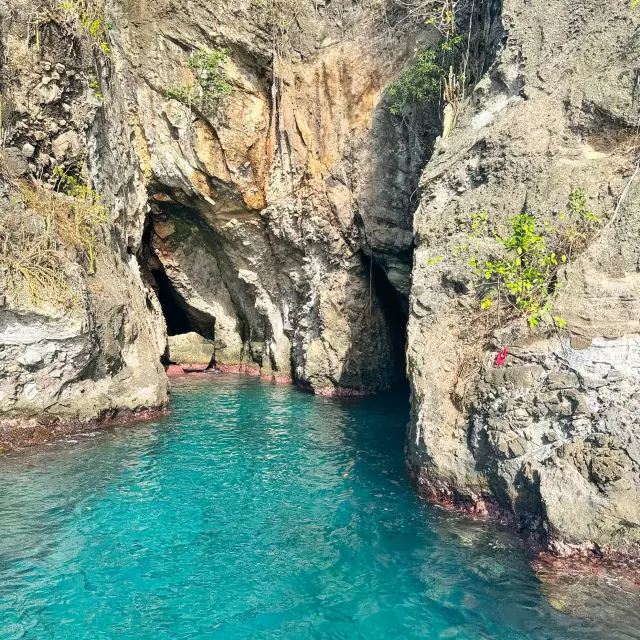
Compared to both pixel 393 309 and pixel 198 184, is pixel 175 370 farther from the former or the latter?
pixel 393 309

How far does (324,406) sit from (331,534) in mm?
7969

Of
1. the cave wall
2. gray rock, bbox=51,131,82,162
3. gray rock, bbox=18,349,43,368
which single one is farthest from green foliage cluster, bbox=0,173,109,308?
the cave wall

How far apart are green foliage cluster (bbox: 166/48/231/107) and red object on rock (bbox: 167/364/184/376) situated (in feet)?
30.5

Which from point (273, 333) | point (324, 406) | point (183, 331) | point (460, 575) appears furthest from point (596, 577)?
point (183, 331)

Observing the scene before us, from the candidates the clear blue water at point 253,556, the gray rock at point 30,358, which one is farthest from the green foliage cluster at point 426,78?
the gray rock at point 30,358

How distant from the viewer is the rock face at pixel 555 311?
241 inches

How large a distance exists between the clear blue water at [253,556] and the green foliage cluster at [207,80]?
10.4 metres

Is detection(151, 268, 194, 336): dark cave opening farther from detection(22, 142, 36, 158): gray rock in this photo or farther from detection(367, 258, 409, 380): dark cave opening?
detection(22, 142, 36, 158): gray rock

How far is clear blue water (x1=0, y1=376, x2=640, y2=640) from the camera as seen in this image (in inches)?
204

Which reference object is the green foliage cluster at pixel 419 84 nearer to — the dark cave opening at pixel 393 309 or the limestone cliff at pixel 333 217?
the limestone cliff at pixel 333 217

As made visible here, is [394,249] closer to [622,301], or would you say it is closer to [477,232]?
[477,232]

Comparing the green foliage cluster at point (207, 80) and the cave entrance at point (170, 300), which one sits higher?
the green foliage cluster at point (207, 80)

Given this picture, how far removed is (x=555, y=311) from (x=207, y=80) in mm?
13019

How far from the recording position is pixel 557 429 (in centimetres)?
652
